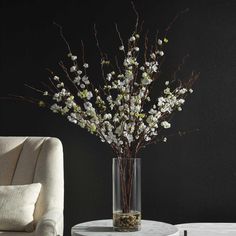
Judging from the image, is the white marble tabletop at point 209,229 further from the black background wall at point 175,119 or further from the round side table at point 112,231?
the round side table at point 112,231

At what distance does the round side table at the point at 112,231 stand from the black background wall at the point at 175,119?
2.43ft

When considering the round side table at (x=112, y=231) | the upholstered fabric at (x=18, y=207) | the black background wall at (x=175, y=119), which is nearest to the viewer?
the round side table at (x=112, y=231)

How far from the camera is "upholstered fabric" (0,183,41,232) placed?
117 inches

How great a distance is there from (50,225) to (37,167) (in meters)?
0.66

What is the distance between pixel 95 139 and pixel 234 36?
1276 millimetres

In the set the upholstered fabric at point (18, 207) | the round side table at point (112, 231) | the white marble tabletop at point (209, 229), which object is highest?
the upholstered fabric at point (18, 207)

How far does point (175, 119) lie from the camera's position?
3.59 metres

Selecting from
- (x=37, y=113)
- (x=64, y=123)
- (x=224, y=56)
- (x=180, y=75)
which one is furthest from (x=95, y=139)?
(x=224, y=56)

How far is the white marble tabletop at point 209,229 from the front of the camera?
122 inches

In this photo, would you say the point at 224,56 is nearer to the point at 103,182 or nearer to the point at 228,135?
the point at 228,135

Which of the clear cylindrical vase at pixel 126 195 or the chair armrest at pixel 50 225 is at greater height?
the clear cylindrical vase at pixel 126 195

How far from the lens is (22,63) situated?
→ 12.4ft

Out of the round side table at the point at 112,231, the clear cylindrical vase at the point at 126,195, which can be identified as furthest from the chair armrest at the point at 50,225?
the clear cylindrical vase at the point at 126,195

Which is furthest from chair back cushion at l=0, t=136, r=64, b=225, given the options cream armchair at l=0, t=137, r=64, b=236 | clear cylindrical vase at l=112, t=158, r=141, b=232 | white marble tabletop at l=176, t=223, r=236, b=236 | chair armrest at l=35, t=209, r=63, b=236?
white marble tabletop at l=176, t=223, r=236, b=236
